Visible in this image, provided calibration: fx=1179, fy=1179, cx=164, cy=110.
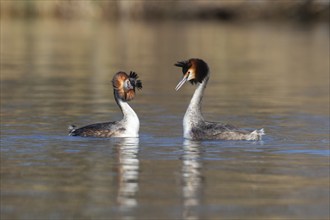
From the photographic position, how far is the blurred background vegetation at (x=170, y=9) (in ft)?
201

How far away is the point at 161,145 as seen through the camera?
14609 mm

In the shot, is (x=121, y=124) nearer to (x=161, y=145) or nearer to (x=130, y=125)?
(x=130, y=125)

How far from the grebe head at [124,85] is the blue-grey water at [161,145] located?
57cm

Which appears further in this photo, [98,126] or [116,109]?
[116,109]

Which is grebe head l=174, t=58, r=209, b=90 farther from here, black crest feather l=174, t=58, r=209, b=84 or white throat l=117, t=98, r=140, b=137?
white throat l=117, t=98, r=140, b=137

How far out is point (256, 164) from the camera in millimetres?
13039

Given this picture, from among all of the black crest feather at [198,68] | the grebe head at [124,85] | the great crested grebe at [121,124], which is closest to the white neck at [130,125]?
the great crested grebe at [121,124]

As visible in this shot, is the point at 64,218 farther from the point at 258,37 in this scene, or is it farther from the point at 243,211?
the point at 258,37

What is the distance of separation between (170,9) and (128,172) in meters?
53.2

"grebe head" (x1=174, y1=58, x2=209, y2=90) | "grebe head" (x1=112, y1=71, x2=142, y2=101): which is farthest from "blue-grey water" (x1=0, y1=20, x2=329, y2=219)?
"grebe head" (x1=174, y1=58, x2=209, y2=90)

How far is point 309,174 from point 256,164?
34.8 inches

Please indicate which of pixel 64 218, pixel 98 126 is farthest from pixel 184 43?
pixel 64 218

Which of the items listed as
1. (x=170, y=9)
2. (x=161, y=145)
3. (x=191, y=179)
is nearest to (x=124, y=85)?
(x=161, y=145)

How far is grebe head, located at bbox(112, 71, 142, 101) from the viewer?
15656 millimetres
